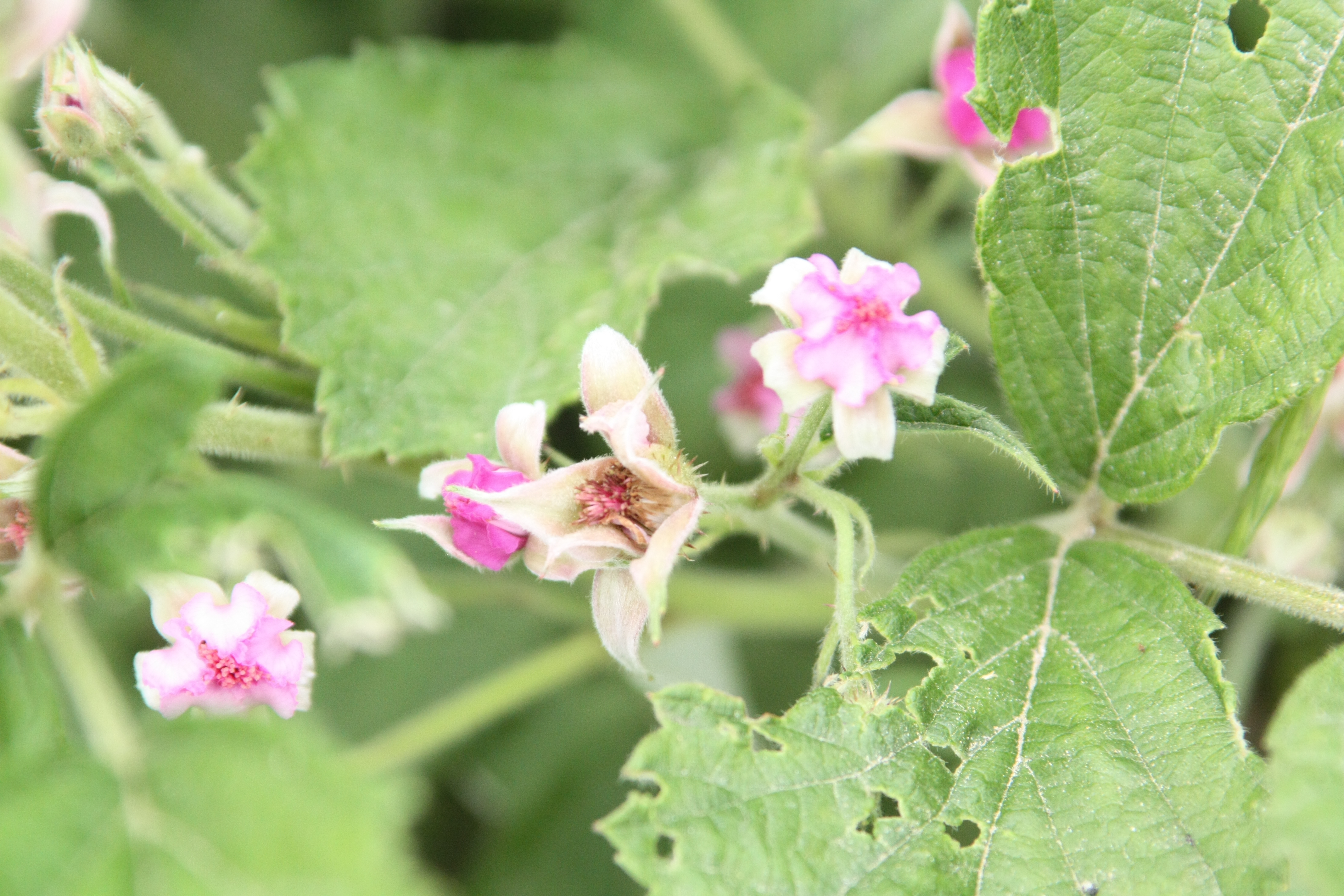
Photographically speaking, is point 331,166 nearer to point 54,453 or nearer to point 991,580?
point 54,453

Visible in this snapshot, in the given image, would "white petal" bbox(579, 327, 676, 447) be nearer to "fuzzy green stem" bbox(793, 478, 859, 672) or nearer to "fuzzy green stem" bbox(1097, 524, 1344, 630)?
"fuzzy green stem" bbox(793, 478, 859, 672)

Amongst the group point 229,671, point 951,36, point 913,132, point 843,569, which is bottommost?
point 229,671

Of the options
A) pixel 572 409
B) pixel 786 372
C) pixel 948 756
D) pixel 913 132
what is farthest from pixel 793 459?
pixel 572 409

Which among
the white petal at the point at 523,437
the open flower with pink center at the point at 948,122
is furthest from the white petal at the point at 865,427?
the open flower with pink center at the point at 948,122

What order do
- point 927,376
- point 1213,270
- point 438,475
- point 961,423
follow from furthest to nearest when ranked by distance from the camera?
point 1213,270, point 438,475, point 961,423, point 927,376

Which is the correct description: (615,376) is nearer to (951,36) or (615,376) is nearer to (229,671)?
(229,671)

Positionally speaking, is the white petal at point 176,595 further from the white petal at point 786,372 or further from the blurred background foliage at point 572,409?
the blurred background foliage at point 572,409

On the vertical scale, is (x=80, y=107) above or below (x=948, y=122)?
below

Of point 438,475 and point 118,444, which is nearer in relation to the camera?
point 118,444
